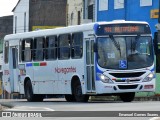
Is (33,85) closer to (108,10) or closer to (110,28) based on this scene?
(110,28)

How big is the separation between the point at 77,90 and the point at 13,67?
6.47m

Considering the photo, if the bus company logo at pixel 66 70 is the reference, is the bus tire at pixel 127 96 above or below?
below

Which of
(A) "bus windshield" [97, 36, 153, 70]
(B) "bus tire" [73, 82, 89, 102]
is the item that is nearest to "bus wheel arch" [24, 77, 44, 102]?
(B) "bus tire" [73, 82, 89, 102]

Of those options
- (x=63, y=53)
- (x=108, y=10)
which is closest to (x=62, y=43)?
(x=63, y=53)

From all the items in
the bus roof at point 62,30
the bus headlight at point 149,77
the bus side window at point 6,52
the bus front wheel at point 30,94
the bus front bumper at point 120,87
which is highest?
the bus roof at point 62,30

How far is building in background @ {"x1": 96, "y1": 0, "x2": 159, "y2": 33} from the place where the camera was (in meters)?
46.9

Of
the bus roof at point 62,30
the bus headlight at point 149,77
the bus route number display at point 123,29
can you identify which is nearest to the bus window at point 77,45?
the bus roof at point 62,30

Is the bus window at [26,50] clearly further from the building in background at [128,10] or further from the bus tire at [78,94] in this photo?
the building in background at [128,10]

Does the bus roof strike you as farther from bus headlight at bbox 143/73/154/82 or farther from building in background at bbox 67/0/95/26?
building in background at bbox 67/0/95/26

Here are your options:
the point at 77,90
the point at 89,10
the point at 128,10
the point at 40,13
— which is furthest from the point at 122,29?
the point at 40,13

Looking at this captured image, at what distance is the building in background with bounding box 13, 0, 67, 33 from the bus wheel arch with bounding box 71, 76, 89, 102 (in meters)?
49.9

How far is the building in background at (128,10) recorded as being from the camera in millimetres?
46938

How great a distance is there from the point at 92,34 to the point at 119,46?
1.16 m

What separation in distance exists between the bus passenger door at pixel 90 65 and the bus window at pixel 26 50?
5.14 metres
